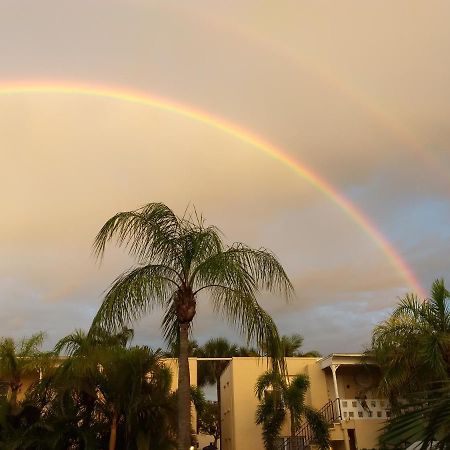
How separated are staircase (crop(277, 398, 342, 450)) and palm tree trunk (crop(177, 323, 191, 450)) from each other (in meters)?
13.4

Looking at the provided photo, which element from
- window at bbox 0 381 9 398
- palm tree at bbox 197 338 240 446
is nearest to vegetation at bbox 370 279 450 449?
window at bbox 0 381 9 398

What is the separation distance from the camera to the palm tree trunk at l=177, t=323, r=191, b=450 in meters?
9.91

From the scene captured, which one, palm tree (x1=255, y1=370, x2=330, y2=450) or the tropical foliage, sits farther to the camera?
palm tree (x1=255, y1=370, x2=330, y2=450)

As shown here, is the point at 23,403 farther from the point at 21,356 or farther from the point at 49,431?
the point at 21,356

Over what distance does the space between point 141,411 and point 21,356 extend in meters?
7.99

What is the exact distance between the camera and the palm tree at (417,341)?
1582 cm

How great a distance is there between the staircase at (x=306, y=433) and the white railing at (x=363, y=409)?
0.31 m

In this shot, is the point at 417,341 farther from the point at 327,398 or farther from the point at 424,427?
the point at 424,427

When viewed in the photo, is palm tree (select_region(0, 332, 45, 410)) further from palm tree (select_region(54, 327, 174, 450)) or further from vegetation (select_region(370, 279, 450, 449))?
vegetation (select_region(370, 279, 450, 449))

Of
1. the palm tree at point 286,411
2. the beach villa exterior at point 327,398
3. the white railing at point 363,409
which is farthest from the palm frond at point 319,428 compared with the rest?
the white railing at point 363,409

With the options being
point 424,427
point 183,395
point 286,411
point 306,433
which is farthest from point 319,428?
point 424,427

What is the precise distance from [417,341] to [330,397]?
34.9 ft

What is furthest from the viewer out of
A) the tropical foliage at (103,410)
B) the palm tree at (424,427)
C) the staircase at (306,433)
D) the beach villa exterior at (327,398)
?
the beach villa exterior at (327,398)

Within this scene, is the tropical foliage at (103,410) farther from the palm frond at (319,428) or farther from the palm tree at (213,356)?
the palm tree at (213,356)
